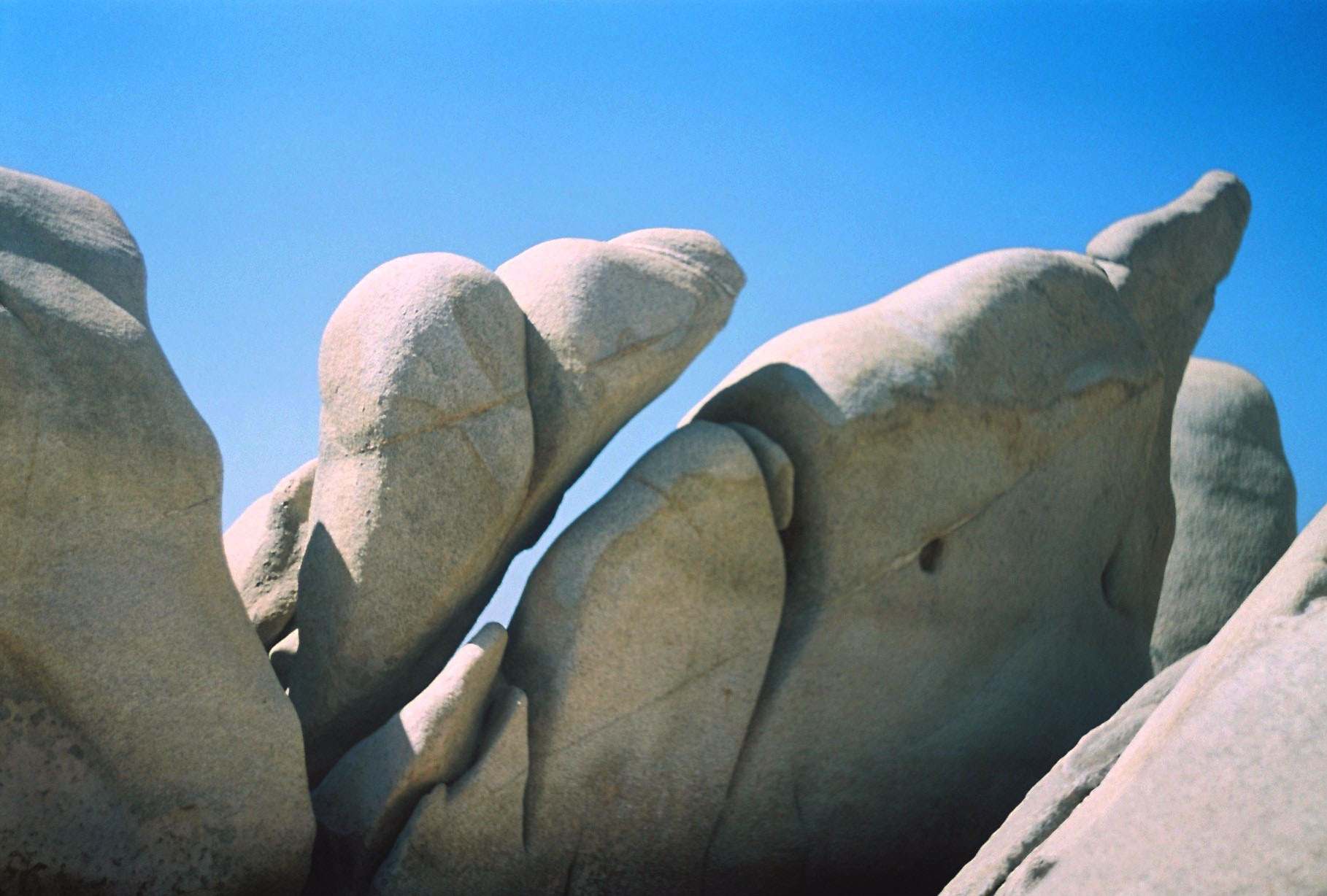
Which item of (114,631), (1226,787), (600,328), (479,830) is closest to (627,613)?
(479,830)

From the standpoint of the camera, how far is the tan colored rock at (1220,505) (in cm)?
755

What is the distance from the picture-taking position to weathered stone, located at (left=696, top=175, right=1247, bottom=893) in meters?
4.33

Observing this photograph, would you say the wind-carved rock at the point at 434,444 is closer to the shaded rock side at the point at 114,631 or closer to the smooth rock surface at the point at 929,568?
the shaded rock side at the point at 114,631

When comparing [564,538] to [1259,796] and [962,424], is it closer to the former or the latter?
[962,424]

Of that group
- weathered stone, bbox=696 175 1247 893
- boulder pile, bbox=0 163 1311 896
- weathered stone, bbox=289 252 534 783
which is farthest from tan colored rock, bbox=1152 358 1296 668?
weathered stone, bbox=289 252 534 783

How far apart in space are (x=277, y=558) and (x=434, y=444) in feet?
2.95

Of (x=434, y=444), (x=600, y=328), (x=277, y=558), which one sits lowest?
(x=277, y=558)

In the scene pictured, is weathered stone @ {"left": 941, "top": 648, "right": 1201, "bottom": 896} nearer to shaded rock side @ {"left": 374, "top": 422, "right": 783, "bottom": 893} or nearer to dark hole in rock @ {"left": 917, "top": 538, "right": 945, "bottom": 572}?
shaded rock side @ {"left": 374, "top": 422, "right": 783, "bottom": 893}

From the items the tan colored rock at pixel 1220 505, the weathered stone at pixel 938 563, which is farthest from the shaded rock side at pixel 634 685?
the tan colored rock at pixel 1220 505

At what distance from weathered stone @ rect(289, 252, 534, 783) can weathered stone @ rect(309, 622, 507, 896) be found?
0.24 m

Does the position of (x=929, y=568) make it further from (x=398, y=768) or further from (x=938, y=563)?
(x=398, y=768)

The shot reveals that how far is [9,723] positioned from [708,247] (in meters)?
2.42

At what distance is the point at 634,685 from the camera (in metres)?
3.99

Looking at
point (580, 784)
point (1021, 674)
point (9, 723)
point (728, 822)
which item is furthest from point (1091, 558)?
point (9, 723)
